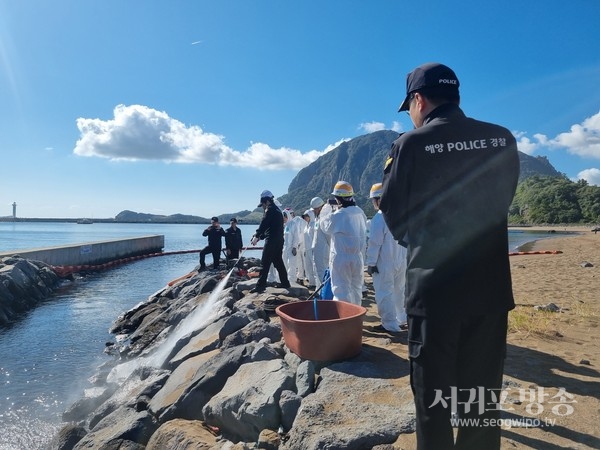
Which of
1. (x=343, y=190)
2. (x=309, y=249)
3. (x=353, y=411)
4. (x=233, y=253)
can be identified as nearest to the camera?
(x=353, y=411)

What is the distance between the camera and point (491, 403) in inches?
84.7

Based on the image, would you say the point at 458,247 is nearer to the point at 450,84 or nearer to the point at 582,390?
the point at 450,84

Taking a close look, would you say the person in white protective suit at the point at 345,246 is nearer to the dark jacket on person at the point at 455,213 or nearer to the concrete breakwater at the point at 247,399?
the concrete breakwater at the point at 247,399

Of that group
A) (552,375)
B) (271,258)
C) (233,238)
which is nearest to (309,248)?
(271,258)

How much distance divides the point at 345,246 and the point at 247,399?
2954 millimetres

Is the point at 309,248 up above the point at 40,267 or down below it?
above

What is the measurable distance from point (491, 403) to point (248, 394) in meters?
2.78

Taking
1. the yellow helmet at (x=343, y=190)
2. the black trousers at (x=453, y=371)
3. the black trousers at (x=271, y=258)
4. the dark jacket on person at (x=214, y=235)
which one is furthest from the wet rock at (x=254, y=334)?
the dark jacket on person at (x=214, y=235)

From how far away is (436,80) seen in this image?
2.28m

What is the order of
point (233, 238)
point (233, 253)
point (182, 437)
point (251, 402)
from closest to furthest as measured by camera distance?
A: point (251, 402) → point (182, 437) → point (233, 238) → point (233, 253)

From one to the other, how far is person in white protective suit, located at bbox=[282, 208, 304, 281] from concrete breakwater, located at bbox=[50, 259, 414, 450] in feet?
15.2

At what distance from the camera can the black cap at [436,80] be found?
7.48 ft

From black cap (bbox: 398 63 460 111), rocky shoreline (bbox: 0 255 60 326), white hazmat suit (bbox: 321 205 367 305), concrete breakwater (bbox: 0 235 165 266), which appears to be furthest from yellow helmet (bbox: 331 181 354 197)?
concrete breakwater (bbox: 0 235 165 266)

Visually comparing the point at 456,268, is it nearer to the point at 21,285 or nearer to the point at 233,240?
the point at 233,240
